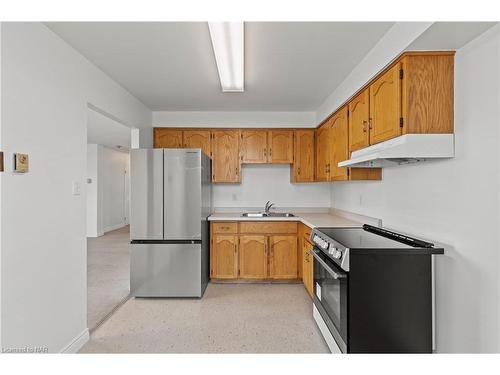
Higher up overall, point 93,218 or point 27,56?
point 27,56

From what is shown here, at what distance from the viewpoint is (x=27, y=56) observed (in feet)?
6.34

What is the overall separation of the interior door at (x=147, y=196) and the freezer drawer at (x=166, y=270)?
18 centimetres

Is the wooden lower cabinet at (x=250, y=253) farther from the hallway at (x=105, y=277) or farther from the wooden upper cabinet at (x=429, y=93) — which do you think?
the wooden upper cabinet at (x=429, y=93)

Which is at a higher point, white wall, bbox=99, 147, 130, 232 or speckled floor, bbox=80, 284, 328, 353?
white wall, bbox=99, 147, 130, 232

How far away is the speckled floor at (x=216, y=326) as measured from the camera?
2471mm

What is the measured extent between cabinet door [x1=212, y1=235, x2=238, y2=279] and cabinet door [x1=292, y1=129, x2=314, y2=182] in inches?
53.5

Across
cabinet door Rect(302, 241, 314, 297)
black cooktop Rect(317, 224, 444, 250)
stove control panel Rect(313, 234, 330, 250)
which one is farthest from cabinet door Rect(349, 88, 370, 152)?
cabinet door Rect(302, 241, 314, 297)

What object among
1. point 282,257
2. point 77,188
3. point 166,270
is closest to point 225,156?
point 282,257

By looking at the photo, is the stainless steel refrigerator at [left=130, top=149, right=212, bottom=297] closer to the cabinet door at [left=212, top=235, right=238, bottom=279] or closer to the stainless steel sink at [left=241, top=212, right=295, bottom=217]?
the cabinet door at [left=212, top=235, right=238, bottom=279]

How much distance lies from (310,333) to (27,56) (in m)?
2.99

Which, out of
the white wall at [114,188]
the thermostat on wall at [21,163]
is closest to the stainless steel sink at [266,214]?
the thermostat on wall at [21,163]

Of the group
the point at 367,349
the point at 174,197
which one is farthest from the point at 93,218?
the point at 367,349

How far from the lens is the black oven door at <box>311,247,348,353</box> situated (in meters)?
1.99

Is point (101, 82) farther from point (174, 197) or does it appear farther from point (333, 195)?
point (333, 195)
